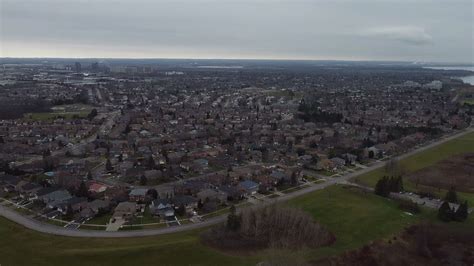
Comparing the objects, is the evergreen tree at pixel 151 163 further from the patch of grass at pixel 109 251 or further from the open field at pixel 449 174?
the open field at pixel 449 174

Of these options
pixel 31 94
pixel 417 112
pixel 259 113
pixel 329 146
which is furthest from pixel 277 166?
pixel 31 94

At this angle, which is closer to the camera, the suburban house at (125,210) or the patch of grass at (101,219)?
the patch of grass at (101,219)

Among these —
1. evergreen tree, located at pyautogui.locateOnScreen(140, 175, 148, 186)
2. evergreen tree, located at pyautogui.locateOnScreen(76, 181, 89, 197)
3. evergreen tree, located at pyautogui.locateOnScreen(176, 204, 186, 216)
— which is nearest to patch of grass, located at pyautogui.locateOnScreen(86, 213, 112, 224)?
evergreen tree, located at pyautogui.locateOnScreen(76, 181, 89, 197)

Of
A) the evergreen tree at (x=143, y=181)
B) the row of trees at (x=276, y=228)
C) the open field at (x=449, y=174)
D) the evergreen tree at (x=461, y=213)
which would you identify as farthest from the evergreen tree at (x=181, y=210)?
the open field at (x=449, y=174)

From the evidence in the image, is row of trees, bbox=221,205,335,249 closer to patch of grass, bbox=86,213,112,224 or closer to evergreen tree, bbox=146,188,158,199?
evergreen tree, bbox=146,188,158,199

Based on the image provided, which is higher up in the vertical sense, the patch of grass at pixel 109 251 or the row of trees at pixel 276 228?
the row of trees at pixel 276 228
